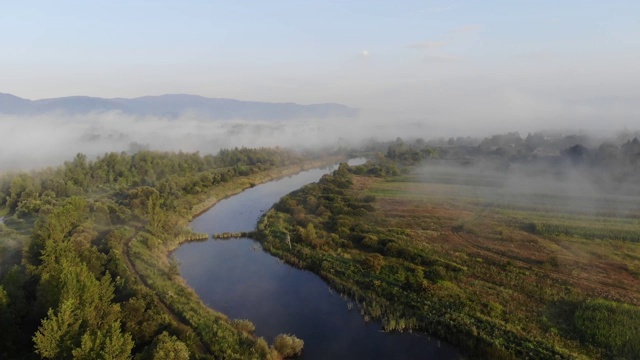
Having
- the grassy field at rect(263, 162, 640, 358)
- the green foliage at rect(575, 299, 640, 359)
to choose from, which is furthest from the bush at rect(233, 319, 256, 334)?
the green foliage at rect(575, 299, 640, 359)

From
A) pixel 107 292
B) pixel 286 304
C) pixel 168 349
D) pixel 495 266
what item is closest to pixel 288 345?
pixel 286 304

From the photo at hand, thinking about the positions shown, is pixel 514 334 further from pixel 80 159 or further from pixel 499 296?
pixel 80 159

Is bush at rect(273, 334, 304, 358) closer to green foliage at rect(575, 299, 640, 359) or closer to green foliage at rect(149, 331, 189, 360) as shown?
green foliage at rect(149, 331, 189, 360)

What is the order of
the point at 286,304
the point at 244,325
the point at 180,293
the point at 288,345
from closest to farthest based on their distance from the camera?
the point at 288,345, the point at 244,325, the point at 180,293, the point at 286,304

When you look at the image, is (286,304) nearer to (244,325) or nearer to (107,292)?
(244,325)

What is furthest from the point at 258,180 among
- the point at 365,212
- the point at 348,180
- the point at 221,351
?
the point at 221,351

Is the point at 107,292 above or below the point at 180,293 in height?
above
